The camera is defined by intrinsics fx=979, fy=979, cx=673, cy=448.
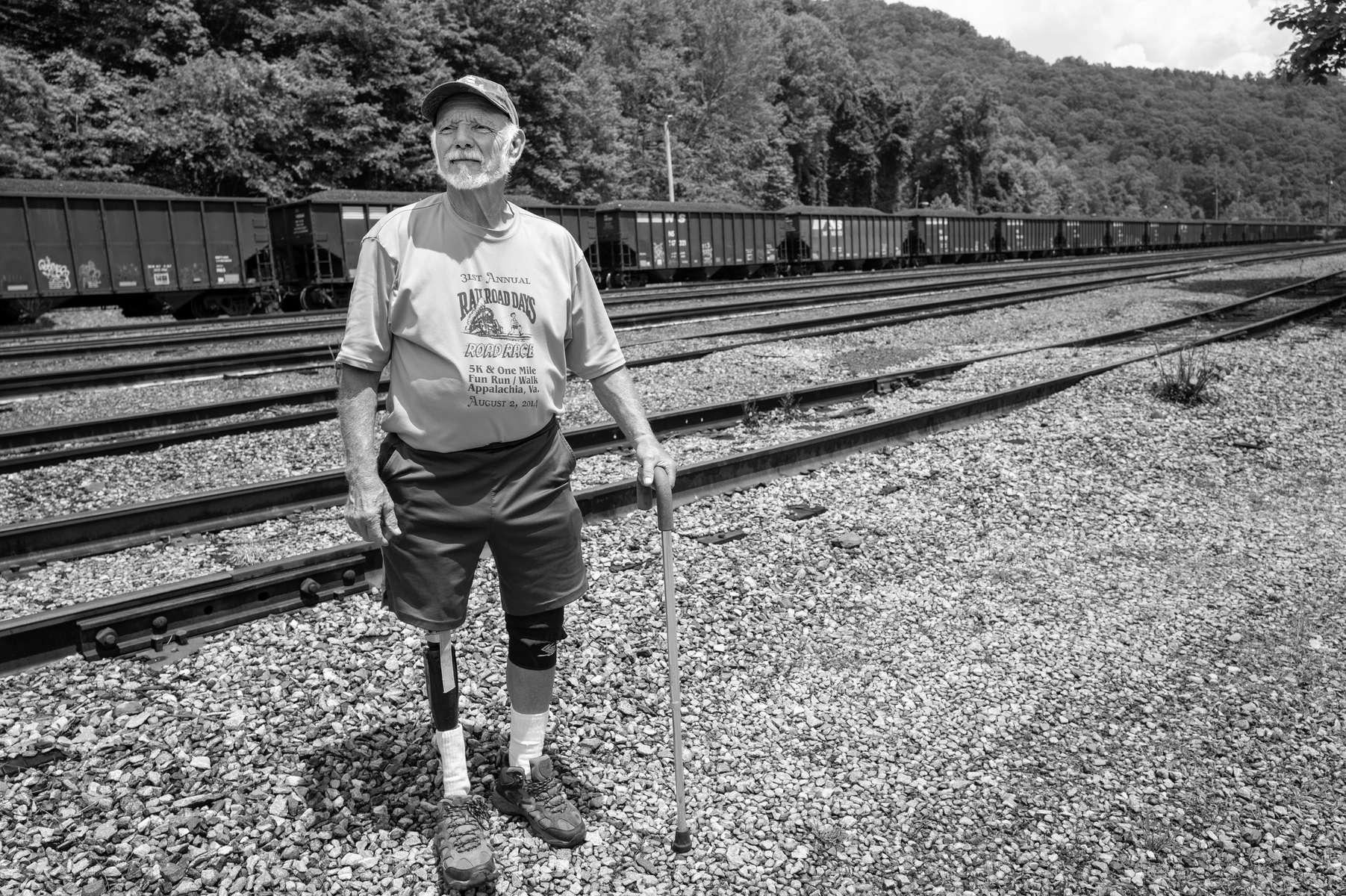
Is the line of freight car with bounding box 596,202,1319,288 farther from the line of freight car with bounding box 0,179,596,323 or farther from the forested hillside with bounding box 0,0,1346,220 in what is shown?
the line of freight car with bounding box 0,179,596,323

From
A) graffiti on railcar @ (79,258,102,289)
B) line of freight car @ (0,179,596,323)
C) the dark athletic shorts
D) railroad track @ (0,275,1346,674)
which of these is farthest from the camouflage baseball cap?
graffiti on railcar @ (79,258,102,289)

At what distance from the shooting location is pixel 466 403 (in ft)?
9.04

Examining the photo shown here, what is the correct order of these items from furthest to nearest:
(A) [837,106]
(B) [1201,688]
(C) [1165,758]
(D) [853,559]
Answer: (A) [837,106] < (D) [853,559] < (B) [1201,688] < (C) [1165,758]

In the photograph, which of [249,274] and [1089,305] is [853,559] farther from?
[249,274]

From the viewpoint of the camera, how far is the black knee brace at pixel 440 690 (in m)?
3.01

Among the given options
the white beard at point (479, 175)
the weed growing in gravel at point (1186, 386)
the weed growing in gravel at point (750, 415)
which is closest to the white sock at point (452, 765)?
the white beard at point (479, 175)

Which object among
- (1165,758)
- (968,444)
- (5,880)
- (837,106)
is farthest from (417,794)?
(837,106)

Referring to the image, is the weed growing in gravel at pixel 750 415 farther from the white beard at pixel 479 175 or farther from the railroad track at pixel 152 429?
the white beard at pixel 479 175

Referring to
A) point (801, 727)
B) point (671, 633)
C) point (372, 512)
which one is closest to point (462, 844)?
point (671, 633)

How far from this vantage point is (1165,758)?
352 cm

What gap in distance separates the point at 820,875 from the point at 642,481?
4.35 feet

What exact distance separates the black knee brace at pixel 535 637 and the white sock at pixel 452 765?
30cm

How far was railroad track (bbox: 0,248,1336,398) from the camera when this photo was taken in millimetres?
11305

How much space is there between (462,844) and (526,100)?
126ft
